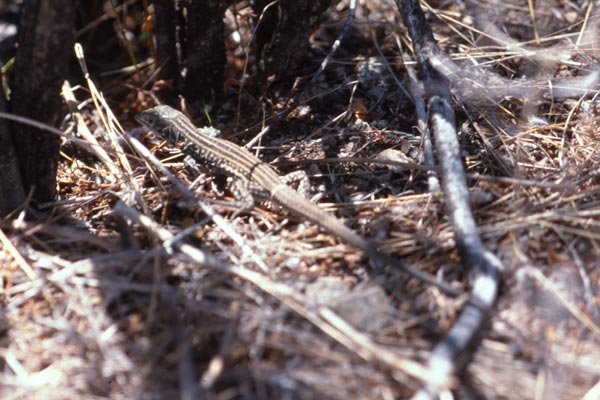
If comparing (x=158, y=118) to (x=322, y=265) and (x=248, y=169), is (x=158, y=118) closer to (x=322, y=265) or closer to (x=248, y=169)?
(x=248, y=169)

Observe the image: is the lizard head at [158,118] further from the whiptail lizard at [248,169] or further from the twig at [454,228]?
the twig at [454,228]

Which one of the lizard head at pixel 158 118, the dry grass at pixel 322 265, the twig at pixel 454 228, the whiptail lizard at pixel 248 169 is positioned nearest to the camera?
the twig at pixel 454 228

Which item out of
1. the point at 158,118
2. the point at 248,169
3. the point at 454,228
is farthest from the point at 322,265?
the point at 158,118

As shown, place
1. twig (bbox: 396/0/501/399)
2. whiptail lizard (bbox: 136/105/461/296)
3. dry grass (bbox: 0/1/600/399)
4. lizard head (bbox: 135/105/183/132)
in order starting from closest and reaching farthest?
twig (bbox: 396/0/501/399) < dry grass (bbox: 0/1/600/399) < whiptail lizard (bbox: 136/105/461/296) < lizard head (bbox: 135/105/183/132)

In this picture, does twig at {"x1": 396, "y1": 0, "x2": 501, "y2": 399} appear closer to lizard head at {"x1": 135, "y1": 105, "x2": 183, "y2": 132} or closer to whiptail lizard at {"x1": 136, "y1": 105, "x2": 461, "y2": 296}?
whiptail lizard at {"x1": 136, "y1": 105, "x2": 461, "y2": 296}

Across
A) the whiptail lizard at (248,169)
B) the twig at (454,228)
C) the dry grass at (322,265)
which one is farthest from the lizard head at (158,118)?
the twig at (454,228)

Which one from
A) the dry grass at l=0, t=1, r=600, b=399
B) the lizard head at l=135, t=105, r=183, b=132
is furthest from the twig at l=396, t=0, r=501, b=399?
the lizard head at l=135, t=105, r=183, b=132
